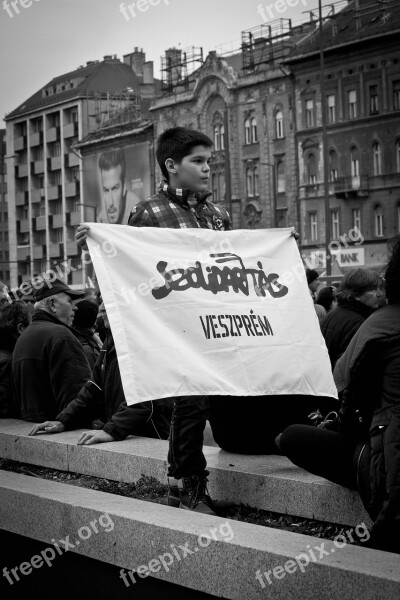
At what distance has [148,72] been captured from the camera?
89.2 m

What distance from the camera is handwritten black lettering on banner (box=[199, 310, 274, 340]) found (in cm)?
503

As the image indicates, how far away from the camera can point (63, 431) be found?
691cm

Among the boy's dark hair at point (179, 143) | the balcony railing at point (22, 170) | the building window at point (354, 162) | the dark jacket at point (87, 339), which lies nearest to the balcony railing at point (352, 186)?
the building window at point (354, 162)

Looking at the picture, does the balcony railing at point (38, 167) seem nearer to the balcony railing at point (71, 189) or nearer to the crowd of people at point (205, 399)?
the balcony railing at point (71, 189)

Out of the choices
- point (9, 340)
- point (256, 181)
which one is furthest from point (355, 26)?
point (9, 340)

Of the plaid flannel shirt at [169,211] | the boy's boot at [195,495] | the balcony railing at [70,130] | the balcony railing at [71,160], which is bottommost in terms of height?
the boy's boot at [195,495]

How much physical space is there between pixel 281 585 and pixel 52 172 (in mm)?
91660

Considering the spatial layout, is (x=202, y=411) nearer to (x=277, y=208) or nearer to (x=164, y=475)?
(x=164, y=475)

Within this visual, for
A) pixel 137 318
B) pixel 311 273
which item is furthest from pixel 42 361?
pixel 311 273

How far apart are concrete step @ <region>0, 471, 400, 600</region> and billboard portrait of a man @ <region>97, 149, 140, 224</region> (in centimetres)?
7135

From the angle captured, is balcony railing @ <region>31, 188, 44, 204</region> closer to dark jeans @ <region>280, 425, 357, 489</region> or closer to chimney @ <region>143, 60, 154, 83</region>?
chimney @ <region>143, 60, 154, 83</region>

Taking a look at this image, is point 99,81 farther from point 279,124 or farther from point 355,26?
point 355,26

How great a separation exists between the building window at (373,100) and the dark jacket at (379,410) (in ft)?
171

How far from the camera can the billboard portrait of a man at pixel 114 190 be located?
3059 inches
